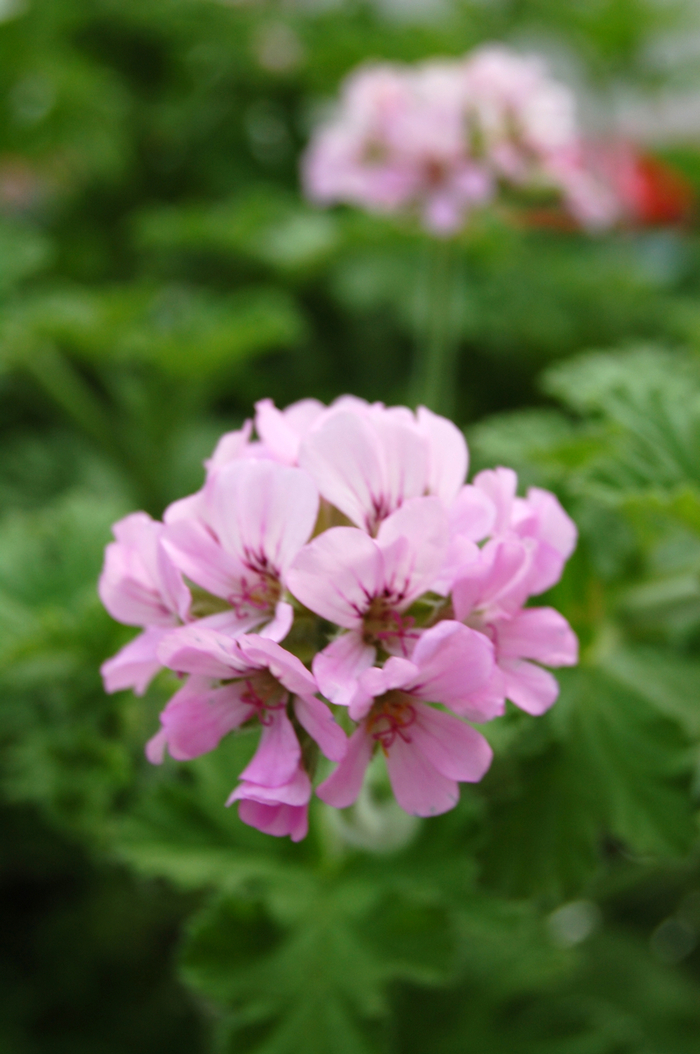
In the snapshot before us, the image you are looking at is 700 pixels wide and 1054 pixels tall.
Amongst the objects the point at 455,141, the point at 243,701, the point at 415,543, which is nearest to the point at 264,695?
the point at 243,701

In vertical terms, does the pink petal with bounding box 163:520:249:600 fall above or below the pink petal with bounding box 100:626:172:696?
above

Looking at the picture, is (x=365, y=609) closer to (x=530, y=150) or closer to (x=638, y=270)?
(x=530, y=150)

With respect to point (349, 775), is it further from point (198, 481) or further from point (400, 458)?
point (198, 481)

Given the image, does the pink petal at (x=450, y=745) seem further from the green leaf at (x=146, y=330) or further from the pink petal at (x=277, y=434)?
the green leaf at (x=146, y=330)

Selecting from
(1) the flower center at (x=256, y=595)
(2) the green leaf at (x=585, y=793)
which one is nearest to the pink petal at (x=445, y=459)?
(1) the flower center at (x=256, y=595)

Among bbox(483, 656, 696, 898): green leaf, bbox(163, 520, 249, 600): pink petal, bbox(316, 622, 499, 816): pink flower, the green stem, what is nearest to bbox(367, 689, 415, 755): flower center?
bbox(316, 622, 499, 816): pink flower

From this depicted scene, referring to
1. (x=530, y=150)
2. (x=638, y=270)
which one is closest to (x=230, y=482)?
(x=530, y=150)

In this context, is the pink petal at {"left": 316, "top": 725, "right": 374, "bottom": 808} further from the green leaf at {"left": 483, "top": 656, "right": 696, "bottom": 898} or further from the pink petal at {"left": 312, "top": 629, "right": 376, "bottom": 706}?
the green leaf at {"left": 483, "top": 656, "right": 696, "bottom": 898}
